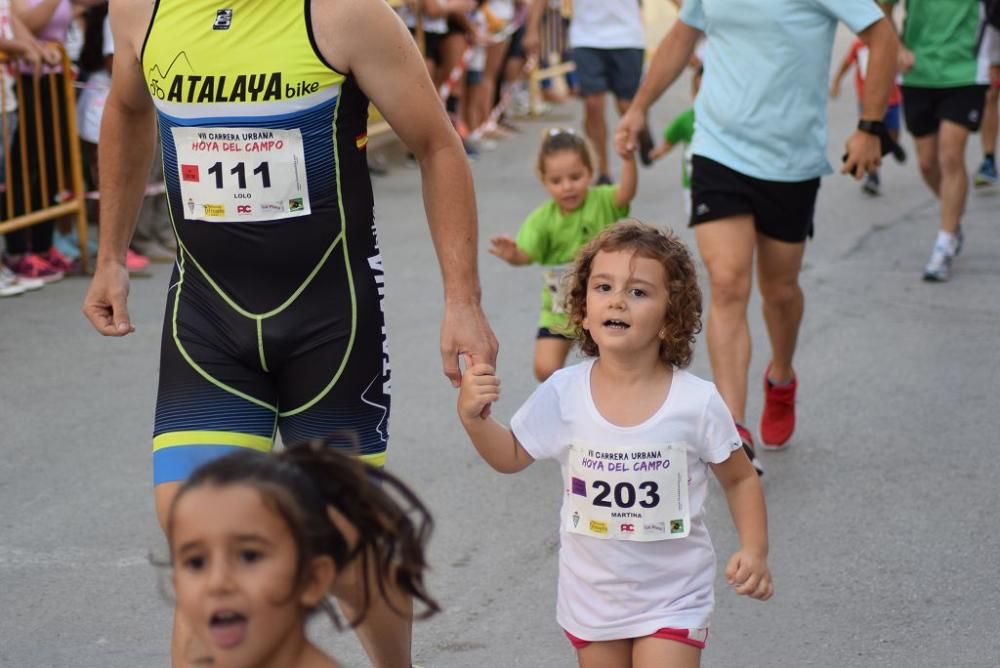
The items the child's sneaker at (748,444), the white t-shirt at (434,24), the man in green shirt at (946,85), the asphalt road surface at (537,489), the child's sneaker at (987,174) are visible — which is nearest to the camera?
the asphalt road surface at (537,489)

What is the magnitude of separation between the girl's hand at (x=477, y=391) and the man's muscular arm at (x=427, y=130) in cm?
11

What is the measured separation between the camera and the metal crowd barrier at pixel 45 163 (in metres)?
9.27

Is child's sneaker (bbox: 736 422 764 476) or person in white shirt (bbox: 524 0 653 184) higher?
child's sneaker (bbox: 736 422 764 476)

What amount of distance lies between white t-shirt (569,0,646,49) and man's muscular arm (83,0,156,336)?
8.63 metres

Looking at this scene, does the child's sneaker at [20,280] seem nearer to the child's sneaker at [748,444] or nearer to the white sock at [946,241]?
the child's sneaker at [748,444]

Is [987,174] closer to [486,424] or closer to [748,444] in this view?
[748,444]

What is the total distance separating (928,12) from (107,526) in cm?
591

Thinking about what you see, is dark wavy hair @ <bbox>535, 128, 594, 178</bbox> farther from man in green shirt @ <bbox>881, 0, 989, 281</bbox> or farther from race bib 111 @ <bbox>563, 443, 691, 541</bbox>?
man in green shirt @ <bbox>881, 0, 989, 281</bbox>

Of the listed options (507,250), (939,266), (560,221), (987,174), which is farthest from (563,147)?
(987,174)

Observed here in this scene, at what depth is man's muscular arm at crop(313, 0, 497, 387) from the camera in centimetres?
362

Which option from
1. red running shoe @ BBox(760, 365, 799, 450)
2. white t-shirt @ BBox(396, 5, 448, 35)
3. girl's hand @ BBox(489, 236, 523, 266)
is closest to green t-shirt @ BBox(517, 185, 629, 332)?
girl's hand @ BBox(489, 236, 523, 266)

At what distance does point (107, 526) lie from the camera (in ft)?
19.3

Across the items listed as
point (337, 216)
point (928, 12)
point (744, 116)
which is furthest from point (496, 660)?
point (928, 12)

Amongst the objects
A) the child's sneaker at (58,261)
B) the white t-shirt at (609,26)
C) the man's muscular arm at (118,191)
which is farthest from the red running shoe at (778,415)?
the white t-shirt at (609,26)
